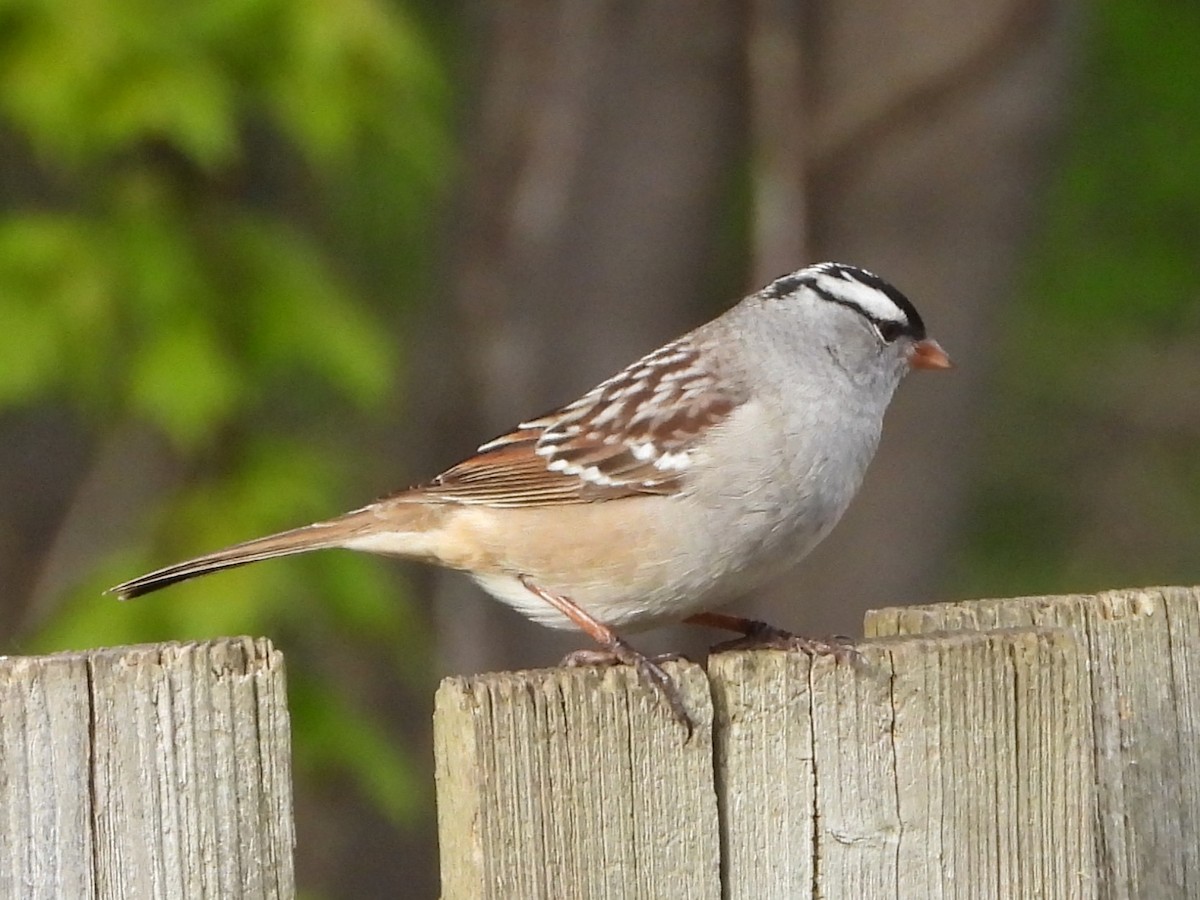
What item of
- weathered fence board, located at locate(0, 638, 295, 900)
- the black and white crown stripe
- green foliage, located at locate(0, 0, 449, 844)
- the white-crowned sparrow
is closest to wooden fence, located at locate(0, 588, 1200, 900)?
weathered fence board, located at locate(0, 638, 295, 900)

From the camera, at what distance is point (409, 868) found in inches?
320

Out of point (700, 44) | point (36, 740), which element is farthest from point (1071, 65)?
point (36, 740)

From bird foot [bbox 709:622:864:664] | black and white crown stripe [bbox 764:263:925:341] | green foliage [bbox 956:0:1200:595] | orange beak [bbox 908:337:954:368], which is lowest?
bird foot [bbox 709:622:864:664]

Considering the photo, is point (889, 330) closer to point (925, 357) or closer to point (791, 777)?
point (925, 357)

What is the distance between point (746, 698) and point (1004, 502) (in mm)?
9270

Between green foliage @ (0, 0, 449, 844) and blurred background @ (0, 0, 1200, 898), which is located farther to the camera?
blurred background @ (0, 0, 1200, 898)

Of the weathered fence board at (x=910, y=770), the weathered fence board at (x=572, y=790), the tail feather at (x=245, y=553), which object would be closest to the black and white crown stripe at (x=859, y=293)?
the tail feather at (x=245, y=553)

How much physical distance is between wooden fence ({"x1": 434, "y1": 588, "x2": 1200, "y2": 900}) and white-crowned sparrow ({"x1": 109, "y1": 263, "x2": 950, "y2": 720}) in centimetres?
111

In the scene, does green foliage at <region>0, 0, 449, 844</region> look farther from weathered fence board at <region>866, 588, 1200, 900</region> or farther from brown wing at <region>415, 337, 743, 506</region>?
weathered fence board at <region>866, 588, 1200, 900</region>

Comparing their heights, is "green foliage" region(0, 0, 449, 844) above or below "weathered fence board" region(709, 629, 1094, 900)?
above

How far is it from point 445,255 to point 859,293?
2.95 metres

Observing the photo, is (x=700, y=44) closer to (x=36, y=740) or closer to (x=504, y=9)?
(x=504, y=9)

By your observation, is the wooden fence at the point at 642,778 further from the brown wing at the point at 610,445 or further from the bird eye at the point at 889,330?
the bird eye at the point at 889,330

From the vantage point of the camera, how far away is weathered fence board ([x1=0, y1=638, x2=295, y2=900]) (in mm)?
2150
